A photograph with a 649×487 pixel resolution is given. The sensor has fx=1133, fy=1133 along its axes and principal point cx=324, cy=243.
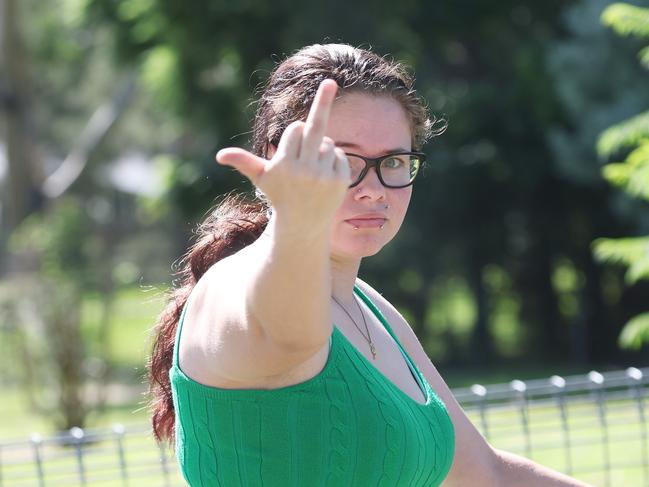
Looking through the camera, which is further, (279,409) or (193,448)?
(193,448)

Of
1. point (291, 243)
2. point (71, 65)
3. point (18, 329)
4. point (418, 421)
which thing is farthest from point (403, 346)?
point (71, 65)

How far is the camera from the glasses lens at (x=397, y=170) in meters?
1.96

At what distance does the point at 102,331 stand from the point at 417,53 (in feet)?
20.5

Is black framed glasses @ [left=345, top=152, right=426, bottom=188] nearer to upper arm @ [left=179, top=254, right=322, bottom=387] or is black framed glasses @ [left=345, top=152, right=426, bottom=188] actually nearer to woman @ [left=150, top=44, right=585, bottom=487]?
woman @ [left=150, top=44, right=585, bottom=487]

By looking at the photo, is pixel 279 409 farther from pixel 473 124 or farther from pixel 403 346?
pixel 473 124

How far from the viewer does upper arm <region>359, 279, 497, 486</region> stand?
2389 millimetres

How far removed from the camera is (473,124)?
1655cm

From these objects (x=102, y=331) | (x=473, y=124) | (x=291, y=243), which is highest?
(x=291, y=243)

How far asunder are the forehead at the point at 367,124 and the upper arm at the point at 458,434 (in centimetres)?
49

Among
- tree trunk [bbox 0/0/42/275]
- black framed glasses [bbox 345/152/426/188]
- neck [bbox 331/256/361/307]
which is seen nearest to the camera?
black framed glasses [bbox 345/152/426/188]

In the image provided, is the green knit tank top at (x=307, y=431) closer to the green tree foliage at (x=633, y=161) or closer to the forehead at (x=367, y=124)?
the forehead at (x=367, y=124)

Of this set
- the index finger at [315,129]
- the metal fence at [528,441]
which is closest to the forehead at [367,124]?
the index finger at [315,129]

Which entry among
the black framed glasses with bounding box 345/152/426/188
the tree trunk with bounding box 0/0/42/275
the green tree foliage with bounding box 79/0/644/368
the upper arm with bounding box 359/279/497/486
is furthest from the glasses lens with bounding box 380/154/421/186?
the tree trunk with bounding box 0/0/42/275

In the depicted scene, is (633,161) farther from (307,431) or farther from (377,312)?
(307,431)
